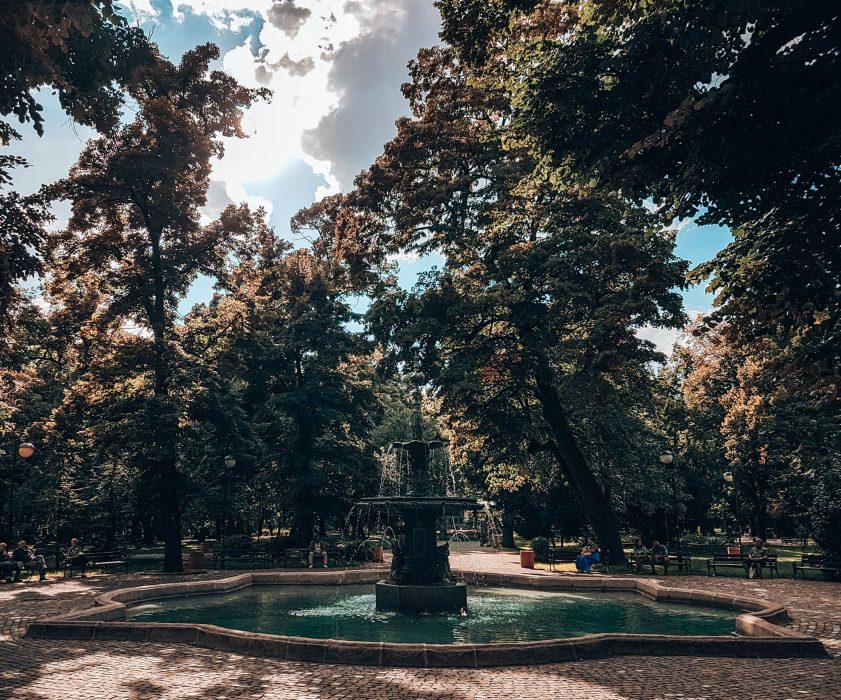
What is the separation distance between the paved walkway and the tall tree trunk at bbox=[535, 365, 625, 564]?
13172 mm

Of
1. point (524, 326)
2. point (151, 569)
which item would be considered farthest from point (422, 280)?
point (151, 569)

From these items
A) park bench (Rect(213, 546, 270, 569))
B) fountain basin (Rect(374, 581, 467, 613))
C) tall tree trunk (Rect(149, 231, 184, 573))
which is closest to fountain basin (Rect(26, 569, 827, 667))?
fountain basin (Rect(374, 581, 467, 613))

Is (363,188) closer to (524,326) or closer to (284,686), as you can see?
(524,326)

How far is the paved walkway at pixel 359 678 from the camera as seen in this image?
7.00 m

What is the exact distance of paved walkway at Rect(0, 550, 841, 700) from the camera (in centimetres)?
700

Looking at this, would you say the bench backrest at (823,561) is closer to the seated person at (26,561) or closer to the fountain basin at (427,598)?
the fountain basin at (427,598)

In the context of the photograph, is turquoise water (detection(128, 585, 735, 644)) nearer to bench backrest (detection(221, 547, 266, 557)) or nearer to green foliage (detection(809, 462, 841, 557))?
green foliage (detection(809, 462, 841, 557))

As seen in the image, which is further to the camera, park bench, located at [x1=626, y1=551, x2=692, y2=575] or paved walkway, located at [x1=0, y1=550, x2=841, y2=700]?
park bench, located at [x1=626, y1=551, x2=692, y2=575]

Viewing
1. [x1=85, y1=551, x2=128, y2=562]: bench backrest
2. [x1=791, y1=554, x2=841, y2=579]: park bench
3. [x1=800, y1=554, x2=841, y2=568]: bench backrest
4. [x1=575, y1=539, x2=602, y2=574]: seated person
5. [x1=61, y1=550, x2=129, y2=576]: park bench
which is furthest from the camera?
[x1=85, y1=551, x2=128, y2=562]: bench backrest

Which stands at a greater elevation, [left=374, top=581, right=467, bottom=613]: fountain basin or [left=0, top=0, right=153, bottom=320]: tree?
[left=0, top=0, right=153, bottom=320]: tree

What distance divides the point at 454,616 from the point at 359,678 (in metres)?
5.55

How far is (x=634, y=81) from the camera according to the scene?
39.3 ft

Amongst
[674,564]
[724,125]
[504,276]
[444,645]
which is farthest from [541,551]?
[724,125]

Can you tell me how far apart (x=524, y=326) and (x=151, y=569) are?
58.9 ft
